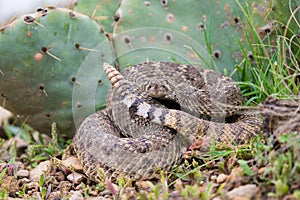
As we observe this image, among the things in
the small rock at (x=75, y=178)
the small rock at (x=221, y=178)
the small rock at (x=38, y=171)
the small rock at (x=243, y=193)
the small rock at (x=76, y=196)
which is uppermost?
the small rock at (x=243, y=193)

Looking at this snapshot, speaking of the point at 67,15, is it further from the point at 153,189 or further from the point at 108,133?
the point at 153,189

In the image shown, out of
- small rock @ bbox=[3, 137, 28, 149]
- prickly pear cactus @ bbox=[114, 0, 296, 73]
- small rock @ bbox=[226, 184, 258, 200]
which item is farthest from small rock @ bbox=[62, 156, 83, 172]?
small rock @ bbox=[226, 184, 258, 200]

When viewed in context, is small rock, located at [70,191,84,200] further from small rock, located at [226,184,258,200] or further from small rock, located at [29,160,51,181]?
small rock, located at [226,184,258,200]

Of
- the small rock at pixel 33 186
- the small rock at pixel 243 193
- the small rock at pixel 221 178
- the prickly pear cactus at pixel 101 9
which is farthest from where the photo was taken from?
the prickly pear cactus at pixel 101 9

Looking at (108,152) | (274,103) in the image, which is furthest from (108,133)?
(274,103)

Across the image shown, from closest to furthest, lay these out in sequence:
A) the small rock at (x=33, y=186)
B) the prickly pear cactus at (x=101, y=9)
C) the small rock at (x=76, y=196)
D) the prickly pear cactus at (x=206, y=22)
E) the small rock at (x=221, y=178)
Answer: the small rock at (x=221, y=178), the small rock at (x=76, y=196), the small rock at (x=33, y=186), the prickly pear cactus at (x=206, y=22), the prickly pear cactus at (x=101, y=9)

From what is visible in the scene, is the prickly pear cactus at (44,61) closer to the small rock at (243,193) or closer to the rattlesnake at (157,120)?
the rattlesnake at (157,120)

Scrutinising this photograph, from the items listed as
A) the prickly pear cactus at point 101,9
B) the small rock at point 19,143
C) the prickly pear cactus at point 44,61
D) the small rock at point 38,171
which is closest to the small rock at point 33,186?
the small rock at point 38,171
